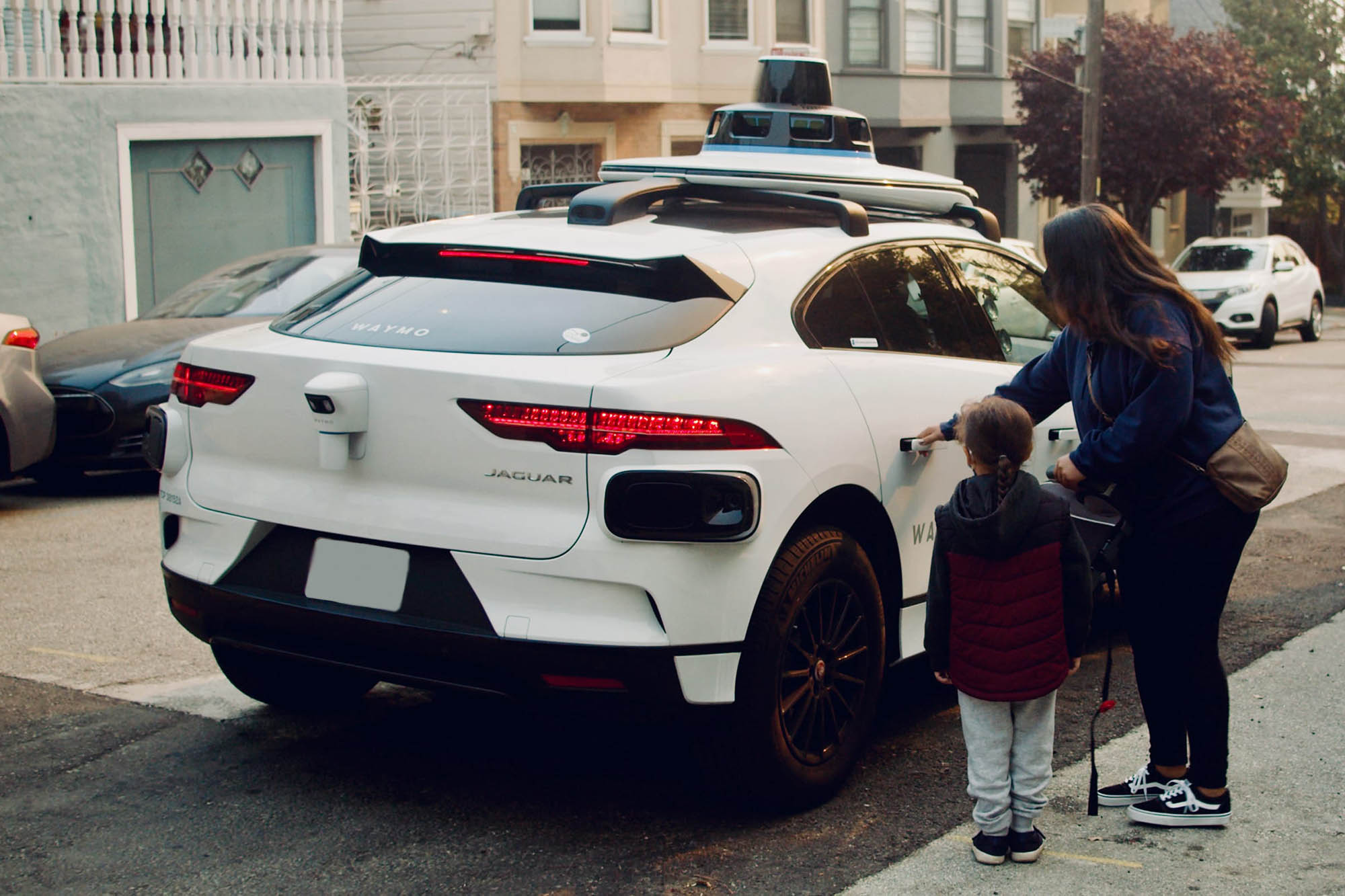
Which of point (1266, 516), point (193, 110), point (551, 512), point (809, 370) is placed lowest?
point (1266, 516)

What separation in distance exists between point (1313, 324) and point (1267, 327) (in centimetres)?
249

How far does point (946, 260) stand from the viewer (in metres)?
5.30

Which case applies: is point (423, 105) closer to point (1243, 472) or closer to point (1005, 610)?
point (1243, 472)

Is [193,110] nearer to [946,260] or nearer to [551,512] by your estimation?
[946,260]

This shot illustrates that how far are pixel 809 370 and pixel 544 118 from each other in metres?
19.4

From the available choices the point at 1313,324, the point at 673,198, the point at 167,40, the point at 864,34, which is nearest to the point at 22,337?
the point at 673,198

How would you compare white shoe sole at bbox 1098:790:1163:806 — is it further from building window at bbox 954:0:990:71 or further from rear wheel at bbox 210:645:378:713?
building window at bbox 954:0:990:71

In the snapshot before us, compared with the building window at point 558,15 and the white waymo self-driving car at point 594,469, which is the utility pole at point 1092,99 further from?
the white waymo self-driving car at point 594,469

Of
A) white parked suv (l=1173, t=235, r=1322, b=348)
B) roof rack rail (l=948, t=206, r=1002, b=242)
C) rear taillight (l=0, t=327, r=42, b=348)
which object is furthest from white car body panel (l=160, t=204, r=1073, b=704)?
white parked suv (l=1173, t=235, r=1322, b=348)

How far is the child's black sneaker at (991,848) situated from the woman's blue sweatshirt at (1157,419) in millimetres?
916

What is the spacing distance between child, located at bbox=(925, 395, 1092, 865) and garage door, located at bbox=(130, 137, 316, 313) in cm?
1316

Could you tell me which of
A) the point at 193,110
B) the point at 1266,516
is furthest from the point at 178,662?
the point at 193,110

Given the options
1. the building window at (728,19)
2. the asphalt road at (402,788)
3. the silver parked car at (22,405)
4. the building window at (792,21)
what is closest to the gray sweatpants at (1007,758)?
the asphalt road at (402,788)

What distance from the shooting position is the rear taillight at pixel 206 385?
14.2ft
